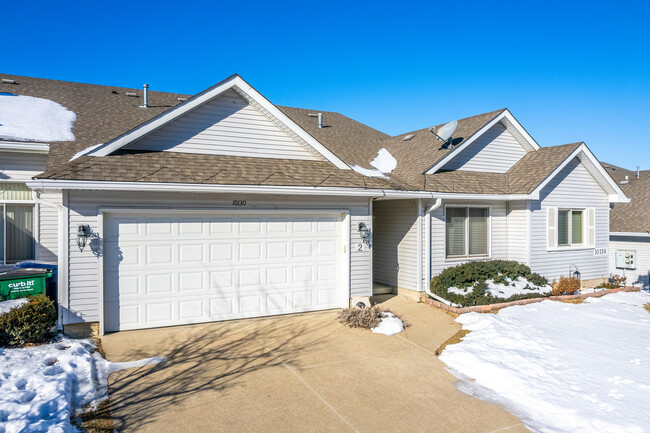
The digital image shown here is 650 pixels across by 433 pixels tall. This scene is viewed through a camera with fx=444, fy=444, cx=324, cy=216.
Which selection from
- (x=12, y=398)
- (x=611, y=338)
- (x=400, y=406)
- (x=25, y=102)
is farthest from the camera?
(x=25, y=102)

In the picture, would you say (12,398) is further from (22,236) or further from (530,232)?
(530,232)

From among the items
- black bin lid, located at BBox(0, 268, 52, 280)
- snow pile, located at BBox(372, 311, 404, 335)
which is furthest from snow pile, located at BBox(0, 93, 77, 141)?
snow pile, located at BBox(372, 311, 404, 335)

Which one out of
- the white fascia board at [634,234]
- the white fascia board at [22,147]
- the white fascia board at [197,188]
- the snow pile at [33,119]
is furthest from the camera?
the white fascia board at [634,234]

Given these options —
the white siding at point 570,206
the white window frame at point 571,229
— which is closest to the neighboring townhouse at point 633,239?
the white siding at point 570,206

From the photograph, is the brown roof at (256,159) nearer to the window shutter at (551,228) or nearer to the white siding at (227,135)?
the white siding at (227,135)

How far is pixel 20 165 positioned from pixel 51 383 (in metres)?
6.73

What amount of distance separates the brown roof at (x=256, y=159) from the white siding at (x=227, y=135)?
241 mm

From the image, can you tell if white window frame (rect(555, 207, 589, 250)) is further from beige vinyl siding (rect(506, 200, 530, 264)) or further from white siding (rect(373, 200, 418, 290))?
white siding (rect(373, 200, 418, 290))

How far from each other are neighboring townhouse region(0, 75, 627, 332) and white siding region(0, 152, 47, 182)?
0.05m

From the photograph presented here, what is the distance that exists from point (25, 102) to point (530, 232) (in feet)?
47.9

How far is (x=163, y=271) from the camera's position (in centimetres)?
Result: 891

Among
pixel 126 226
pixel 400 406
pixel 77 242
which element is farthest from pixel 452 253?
pixel 77 242

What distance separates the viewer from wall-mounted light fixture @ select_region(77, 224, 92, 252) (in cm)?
810

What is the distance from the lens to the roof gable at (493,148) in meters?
13.4
